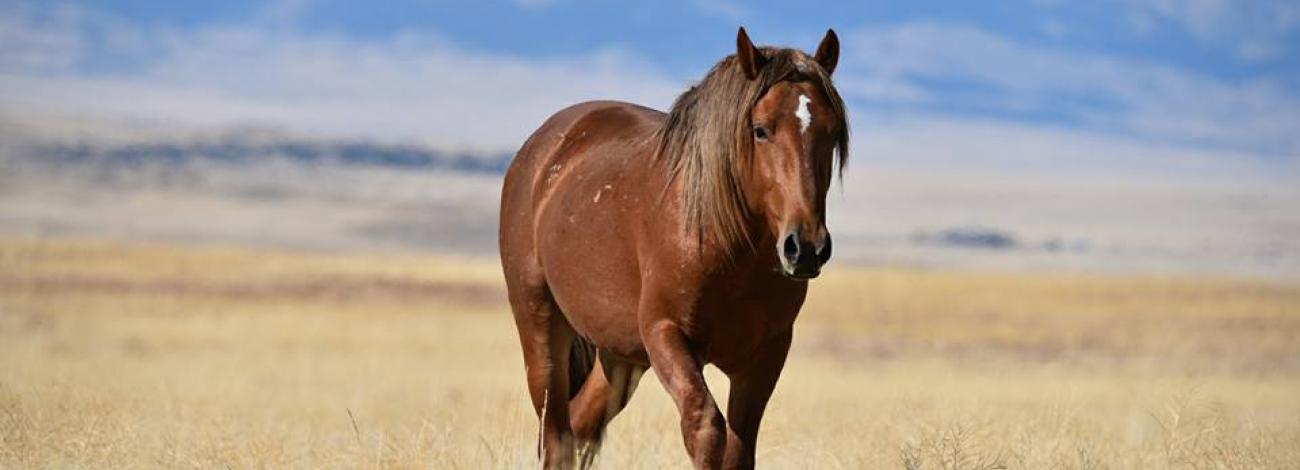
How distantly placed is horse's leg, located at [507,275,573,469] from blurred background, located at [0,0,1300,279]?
63.9 metres

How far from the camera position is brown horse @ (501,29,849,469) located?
21.5 feet

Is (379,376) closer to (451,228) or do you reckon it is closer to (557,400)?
(557,400)

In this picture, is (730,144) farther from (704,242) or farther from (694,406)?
(694,406)

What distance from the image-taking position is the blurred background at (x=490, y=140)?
8444 cm

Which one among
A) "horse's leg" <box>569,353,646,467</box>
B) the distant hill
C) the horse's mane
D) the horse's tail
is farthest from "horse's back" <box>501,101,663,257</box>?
the distant hill

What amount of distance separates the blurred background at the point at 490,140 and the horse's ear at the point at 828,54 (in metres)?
65.8

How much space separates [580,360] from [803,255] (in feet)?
8.92

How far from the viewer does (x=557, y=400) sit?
8406 millimetres

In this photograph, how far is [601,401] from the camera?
27.3ft

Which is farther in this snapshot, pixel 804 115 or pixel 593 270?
pixel 593 270

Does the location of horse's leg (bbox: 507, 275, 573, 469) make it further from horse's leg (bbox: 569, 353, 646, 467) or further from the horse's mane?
the horse's mane

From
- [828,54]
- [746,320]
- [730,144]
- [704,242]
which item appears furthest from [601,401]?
[828,54]

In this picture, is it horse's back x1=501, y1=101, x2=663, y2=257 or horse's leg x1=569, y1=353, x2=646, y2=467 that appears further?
horse's back x1=501, y1=101, x2=663, y2=257

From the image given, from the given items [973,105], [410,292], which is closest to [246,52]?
[973,105]
